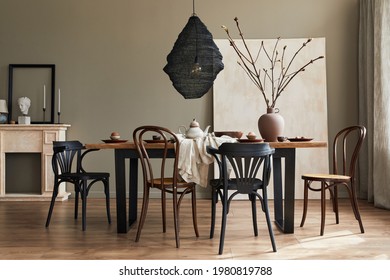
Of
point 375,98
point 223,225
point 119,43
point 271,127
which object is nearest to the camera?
point 223,225

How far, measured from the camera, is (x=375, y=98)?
523 cm

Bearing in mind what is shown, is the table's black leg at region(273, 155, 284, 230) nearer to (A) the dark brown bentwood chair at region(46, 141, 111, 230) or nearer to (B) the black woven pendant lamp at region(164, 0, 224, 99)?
(B) the black woven pendant lamp at region(164, 0, 224, 99)

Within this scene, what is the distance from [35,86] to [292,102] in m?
3.56

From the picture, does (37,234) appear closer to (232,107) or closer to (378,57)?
(232,107)

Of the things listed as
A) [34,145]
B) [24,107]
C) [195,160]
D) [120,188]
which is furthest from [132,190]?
[24,107]

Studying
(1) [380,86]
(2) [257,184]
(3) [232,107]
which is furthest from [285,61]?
(2) [257,184]

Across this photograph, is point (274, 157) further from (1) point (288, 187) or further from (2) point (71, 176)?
(2) point (71, 176)

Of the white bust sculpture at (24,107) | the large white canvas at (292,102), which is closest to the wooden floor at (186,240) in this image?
the large white canvas at (292,102)

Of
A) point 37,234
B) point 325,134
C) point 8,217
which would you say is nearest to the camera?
point 37,234

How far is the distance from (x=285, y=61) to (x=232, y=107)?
95cm

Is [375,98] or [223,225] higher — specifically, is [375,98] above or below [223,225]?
above

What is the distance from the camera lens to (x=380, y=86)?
16.9ft

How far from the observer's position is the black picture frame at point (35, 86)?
20.1ft
